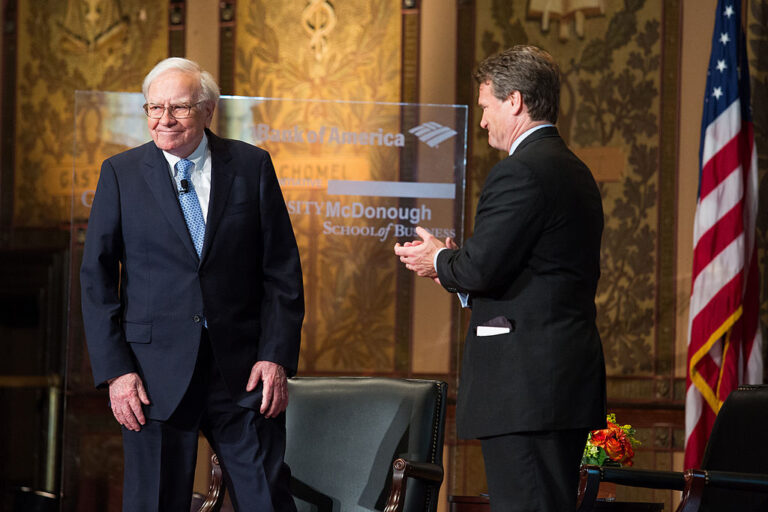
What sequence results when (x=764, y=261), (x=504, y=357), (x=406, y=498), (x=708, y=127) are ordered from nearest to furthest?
1. (x=504, y=357)
2. (x=406, y=498)
3. (x=708, y=127)
4. (x=764, y=261)

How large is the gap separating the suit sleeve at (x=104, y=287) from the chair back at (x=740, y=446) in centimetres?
177

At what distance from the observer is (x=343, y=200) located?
12.7ft

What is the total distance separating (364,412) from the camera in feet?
9.11

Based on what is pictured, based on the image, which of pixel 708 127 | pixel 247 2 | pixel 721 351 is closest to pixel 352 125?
pixel 247 2

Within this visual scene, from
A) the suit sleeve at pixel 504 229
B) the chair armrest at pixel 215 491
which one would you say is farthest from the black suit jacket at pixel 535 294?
the chair armrest at pixel 215 491

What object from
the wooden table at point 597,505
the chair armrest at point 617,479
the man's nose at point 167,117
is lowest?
the wooden table at point 597,505

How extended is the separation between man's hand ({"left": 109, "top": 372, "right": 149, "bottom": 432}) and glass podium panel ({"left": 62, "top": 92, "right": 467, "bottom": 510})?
66.3 inches

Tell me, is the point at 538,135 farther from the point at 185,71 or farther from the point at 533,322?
the point at 185,71

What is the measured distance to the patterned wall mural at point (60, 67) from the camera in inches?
184

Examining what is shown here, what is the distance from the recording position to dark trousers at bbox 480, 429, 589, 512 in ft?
6.52

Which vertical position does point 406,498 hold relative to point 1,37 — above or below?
below

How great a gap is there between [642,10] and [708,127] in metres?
0.88

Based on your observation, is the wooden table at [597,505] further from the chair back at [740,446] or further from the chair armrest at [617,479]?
the chair armrest at [617,479]

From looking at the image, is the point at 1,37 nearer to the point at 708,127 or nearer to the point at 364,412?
the point at 364,412
